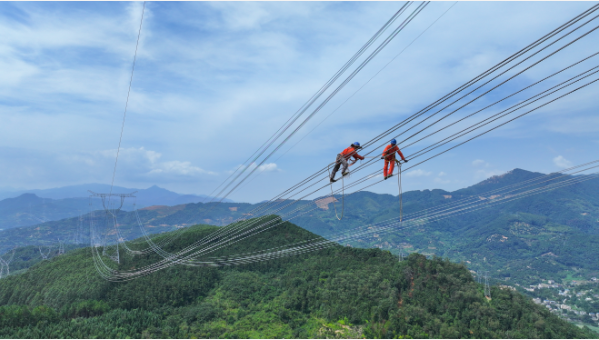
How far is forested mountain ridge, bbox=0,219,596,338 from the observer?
3962cm

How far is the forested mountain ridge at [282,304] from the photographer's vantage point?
39.6m

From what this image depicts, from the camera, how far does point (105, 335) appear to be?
3769 cm

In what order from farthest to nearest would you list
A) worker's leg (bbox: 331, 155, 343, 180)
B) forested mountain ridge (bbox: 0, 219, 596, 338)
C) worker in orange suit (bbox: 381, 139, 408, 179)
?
forested mountain ridge (bbox: 0, 219, 596, 338), worker's leg (bbox: 331, 155, 343, 180), worker in orange suit (bbox: 381, 139, 408, 179)

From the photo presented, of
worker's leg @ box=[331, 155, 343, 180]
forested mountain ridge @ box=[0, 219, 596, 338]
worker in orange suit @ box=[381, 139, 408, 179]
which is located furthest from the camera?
forested mountain ridge @ box=[0, 219, 596, 338]

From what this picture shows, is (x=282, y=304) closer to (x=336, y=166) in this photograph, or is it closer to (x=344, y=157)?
(x=336, y=166)

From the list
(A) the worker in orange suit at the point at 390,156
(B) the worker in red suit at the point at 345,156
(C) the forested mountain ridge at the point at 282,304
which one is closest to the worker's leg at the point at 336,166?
(B) the worker in red suit at the point at 345,156

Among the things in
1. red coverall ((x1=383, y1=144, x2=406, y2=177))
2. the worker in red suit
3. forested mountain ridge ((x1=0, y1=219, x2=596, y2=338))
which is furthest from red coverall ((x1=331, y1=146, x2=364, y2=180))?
forested mountain ridge ((x1=0, y1=219, x2=596, y2=338))

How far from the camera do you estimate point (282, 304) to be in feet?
160

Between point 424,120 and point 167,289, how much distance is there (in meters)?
51.1

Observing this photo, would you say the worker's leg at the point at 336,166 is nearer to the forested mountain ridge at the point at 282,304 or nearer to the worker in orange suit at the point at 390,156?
the worker in orange suit at the point at 390,156

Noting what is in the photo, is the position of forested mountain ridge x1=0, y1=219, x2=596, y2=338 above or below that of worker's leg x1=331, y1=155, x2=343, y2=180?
below

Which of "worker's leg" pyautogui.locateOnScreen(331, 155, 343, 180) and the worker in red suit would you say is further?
"worker's leg" pyautogui.locateOnScreen(331, 155, 343, 180)

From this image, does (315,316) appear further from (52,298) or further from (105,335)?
(52,298)

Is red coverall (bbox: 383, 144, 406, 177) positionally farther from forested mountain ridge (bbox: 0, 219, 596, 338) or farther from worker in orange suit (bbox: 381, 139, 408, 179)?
forested mountain ridge (bbox: 0, 219, 596, 338)
